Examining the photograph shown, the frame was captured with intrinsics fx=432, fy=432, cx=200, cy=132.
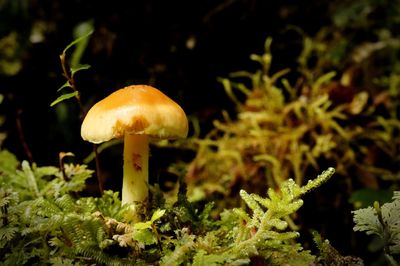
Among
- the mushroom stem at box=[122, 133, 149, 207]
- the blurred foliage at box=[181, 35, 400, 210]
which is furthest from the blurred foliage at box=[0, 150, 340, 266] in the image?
the blurred foliage at box=[181, 35, 400, 210]

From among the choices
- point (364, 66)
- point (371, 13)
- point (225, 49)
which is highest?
point (371, 13)

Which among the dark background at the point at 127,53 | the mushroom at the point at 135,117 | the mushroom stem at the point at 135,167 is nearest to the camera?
the mushroom at the point at 135,117

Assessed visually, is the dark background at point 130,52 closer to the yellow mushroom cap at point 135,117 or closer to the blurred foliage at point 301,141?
the blurred foliage at point 301,141

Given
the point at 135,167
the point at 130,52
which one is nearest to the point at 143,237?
the point at 135,167

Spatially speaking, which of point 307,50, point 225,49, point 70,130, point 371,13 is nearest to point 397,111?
point 307,50

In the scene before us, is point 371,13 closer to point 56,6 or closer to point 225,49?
point 225,49

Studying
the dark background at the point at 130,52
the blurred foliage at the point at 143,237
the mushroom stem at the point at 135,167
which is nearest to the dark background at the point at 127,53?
the dark background at the point at 130,52

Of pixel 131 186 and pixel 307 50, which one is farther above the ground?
pixel 307 50
